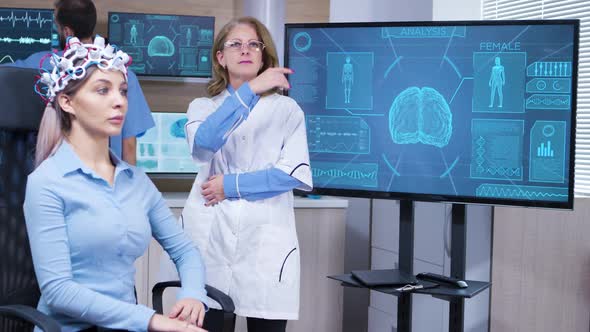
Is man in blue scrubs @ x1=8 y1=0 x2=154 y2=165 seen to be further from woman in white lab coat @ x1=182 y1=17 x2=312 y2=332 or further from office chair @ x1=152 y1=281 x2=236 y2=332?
office chair @ x1=152 y1=281 x2=236 y2=332

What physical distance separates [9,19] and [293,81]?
64.4 inches

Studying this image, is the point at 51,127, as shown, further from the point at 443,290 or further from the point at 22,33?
the point at 22,33

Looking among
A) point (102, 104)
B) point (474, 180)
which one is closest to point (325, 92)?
point (474, 180)

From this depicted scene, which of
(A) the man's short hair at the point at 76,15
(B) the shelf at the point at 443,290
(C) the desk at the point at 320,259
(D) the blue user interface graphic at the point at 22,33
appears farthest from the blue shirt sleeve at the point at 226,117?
(D) the blue user interface graphic at the point at 22,33

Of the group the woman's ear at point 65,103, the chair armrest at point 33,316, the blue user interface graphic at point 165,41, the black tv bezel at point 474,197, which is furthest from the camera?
the blue user interface graphic at point 165,41

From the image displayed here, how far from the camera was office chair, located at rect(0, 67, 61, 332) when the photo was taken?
178 cm

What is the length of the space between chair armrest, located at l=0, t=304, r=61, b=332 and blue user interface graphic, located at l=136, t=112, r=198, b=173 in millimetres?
2096

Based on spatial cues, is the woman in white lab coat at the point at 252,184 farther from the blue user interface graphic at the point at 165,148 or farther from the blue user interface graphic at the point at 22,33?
the blue user interface graphic at the point at 22,33

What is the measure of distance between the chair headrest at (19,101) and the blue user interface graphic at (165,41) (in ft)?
6.21

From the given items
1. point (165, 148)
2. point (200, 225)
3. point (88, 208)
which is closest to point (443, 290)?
point (200, 225)

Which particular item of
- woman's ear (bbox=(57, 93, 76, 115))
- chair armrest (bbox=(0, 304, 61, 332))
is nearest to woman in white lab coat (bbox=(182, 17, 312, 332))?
woman's ear (bbox=(57, 93, 76, 115))

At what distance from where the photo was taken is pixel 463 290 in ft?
7.47

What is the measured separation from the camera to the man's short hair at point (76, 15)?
2.74 m

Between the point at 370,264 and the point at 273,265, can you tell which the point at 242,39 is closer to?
the point at 273,265
